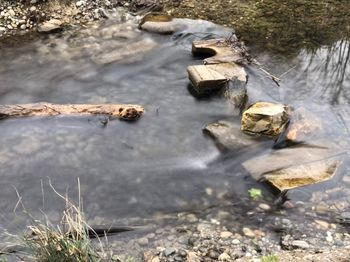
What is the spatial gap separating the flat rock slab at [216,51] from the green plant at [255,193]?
2644mm

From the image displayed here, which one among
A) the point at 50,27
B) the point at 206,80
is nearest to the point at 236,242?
the point at 206,80

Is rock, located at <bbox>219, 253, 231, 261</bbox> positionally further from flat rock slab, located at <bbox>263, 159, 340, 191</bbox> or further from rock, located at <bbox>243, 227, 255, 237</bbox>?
flat rock slab, located at <bbox>263, 159, 340, 191</bbox>

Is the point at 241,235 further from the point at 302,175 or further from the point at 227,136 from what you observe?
the point at 227,136

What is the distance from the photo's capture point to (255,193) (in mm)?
4648

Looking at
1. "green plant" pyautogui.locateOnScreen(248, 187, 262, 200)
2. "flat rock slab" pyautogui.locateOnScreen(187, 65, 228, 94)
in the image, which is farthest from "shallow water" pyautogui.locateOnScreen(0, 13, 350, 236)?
"flat rock slab" pyautogui.locateOnScreen(187, 65, 228, 94)

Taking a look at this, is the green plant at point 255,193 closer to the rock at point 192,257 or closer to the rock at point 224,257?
the rock at point 224,257

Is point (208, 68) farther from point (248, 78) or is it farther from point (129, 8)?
point (129, 8)

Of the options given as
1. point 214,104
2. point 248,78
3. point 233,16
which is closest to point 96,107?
point 214,104

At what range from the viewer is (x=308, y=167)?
16.1 feet

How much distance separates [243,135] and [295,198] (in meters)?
1.14

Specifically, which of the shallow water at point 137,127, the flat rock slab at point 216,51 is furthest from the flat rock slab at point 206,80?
the flat rock slab at point 216,51

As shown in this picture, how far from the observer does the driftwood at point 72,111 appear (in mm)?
5676

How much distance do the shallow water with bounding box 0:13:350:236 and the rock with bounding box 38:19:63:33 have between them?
7.4 inches

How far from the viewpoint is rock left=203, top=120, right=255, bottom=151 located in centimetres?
526
